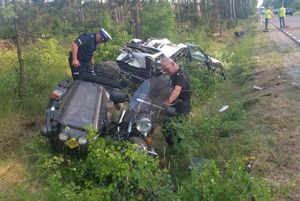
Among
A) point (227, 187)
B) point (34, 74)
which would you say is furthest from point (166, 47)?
point (227, 187)

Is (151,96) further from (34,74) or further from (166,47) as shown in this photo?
(166,47)

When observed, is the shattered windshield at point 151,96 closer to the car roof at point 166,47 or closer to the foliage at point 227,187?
the foliage at point 227,187

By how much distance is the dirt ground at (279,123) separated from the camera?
524cm

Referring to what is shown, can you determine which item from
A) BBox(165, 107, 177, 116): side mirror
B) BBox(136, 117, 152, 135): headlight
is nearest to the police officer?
BBox(165, 107, 177, 116): side mirror

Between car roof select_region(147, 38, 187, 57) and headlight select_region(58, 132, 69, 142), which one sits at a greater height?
car roof select_region(147, 38, 187, 57)

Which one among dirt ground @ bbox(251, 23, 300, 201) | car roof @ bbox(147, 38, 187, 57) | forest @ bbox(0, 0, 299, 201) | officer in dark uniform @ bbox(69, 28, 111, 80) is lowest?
dirt ground @ bbox(251, 23, 300, 201)

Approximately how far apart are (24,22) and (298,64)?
18.8 metres

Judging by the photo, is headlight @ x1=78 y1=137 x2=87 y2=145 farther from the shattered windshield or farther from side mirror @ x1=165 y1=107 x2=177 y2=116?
side mirror @ x1=165 y1=107 x2=177 y2=116

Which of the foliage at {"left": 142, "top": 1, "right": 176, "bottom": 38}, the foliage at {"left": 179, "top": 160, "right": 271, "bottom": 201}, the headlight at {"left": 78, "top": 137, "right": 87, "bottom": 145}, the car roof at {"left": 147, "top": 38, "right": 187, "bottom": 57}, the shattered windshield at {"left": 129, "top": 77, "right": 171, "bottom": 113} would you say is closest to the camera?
the foliage at {"left": 179, "top": 160, "right": 271, "bottom": 201}

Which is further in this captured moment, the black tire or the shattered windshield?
the black tire

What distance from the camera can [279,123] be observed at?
7.18 metres

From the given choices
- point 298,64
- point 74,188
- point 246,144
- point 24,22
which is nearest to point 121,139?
point 74,188

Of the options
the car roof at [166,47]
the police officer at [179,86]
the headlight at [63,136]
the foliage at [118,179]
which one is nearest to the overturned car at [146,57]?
the car roof at [166,47]

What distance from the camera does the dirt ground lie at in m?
5.24
